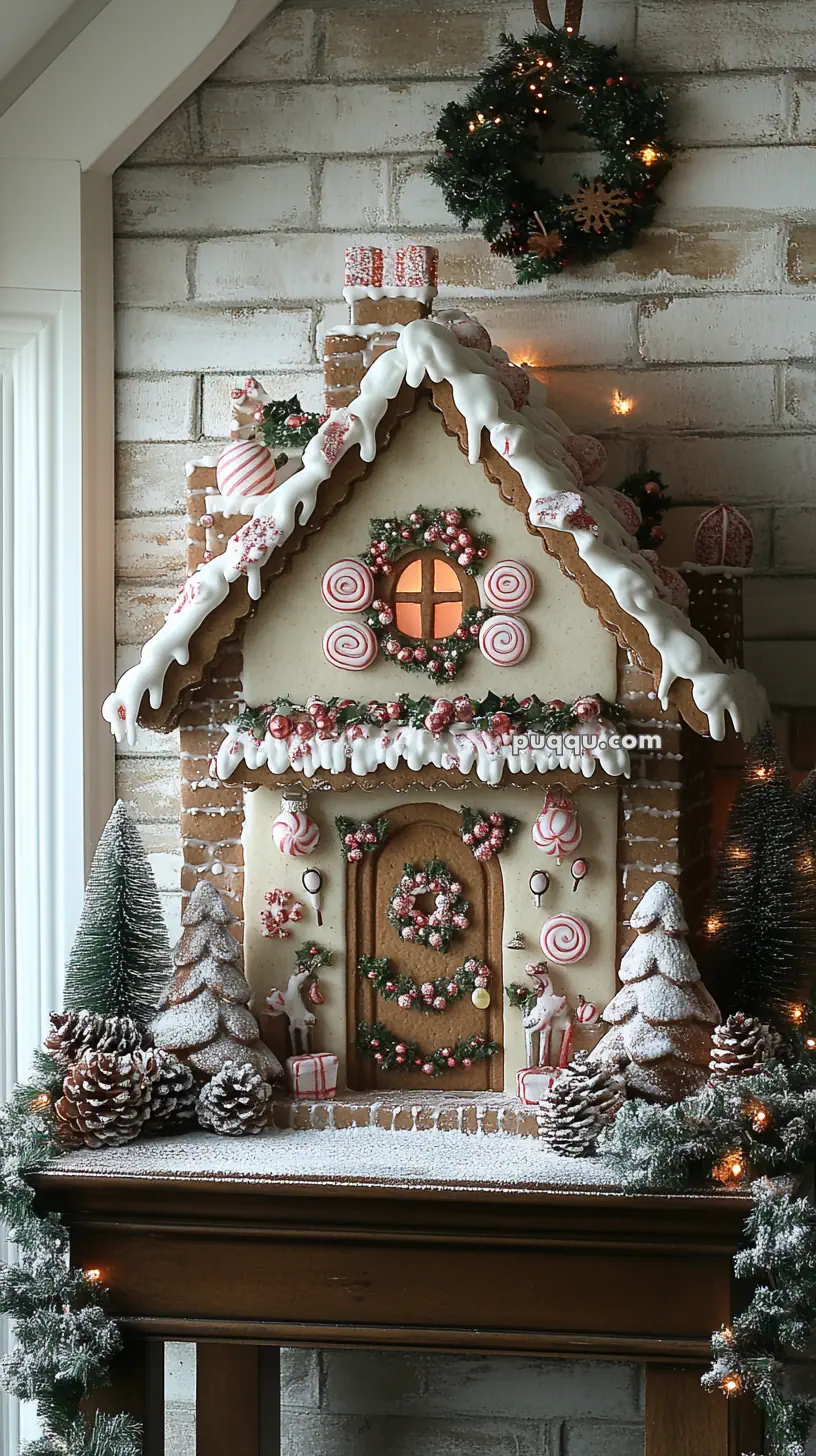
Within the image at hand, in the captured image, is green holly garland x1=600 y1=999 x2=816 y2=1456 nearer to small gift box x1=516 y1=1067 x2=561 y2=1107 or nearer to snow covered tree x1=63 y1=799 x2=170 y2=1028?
small gift box x1=516 y1=1067 x2=561 y2=1107

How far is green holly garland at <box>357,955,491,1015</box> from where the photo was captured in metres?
1.82

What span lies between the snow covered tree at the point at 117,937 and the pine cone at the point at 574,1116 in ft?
1.77

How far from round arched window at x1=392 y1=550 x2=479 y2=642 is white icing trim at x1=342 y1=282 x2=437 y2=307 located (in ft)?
1.02

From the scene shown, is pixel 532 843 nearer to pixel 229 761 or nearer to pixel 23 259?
pixel 229 761

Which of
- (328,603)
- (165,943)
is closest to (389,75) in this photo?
(328,603)

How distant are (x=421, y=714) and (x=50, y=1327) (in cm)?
83

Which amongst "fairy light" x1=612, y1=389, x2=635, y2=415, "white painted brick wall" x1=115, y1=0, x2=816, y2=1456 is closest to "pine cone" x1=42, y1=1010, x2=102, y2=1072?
"white painted brick wall" x1=115, y1=0, x2=816, y2=1456

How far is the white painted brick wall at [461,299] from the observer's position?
83.0 inches

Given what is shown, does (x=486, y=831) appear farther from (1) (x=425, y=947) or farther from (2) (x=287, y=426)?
(2) (x=287, y=426)

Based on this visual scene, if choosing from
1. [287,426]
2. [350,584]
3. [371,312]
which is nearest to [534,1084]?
[350,584]

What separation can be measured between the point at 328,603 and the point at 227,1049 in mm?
571

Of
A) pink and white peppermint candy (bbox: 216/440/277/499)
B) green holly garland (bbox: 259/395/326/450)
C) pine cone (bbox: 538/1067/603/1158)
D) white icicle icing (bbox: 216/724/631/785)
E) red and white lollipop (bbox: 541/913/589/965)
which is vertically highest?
green holly garland (bbox: 259/395/326/450)

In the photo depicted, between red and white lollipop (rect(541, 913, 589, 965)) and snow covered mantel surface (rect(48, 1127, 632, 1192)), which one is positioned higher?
red and white lollipop (rect(541, 913, 589, 965))

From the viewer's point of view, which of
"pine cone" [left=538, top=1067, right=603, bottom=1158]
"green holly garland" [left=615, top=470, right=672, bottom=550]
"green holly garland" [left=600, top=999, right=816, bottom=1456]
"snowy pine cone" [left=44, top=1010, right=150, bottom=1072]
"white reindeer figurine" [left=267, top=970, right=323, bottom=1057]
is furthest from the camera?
"green holly garland" [left=615, top=470, right=672, bottom=550]
